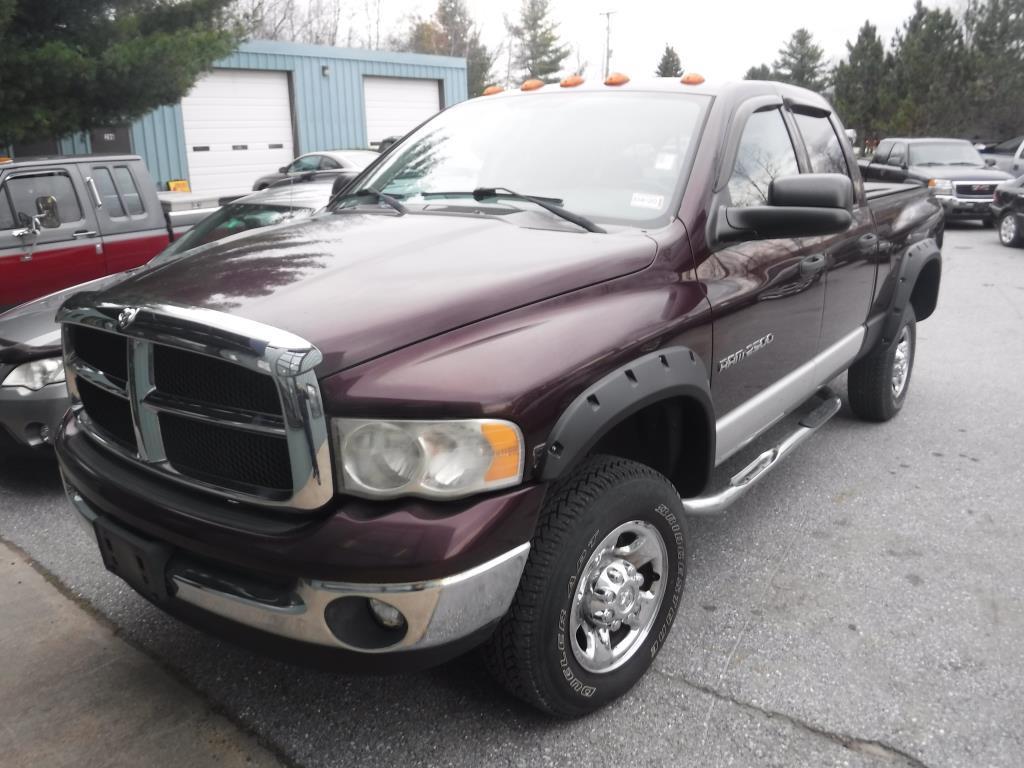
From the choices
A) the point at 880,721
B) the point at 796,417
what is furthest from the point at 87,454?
the point at 796,417

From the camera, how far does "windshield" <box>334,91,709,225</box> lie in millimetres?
2996

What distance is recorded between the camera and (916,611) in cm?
311

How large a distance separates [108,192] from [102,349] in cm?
531

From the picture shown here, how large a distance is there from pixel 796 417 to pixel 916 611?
2405 millimetres

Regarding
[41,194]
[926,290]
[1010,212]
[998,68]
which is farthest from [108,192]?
[998,68]

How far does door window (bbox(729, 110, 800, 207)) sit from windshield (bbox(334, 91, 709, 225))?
25cm

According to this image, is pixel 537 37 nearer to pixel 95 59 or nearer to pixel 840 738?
pixel 95 59

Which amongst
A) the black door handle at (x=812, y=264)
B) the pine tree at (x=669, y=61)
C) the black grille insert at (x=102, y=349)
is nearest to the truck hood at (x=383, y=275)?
the black grille insert at (x=102, y=349)

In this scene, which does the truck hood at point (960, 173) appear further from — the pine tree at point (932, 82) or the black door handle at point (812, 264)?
the pine tree at point (932, 82)

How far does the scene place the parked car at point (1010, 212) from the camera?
12.9 meters

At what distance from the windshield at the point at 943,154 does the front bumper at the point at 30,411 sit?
646 inches

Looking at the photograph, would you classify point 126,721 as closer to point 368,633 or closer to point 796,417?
point 368,633

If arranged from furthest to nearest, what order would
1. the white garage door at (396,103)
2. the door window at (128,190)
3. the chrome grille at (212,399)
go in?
the white garage door at (396,103), the door window at (128,190), the chrome grille at (212,399)

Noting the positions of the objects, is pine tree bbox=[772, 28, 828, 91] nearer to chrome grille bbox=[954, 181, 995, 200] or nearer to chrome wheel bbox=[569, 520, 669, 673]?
chrome grille bbox=[954, 181, 995, 200]
